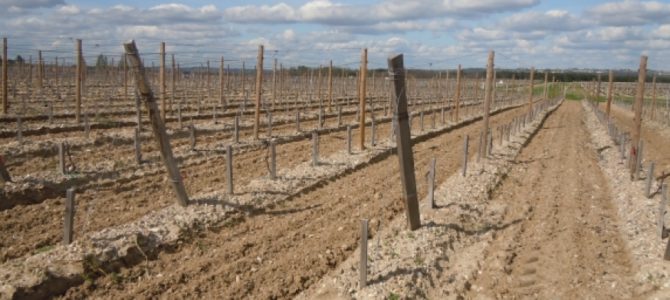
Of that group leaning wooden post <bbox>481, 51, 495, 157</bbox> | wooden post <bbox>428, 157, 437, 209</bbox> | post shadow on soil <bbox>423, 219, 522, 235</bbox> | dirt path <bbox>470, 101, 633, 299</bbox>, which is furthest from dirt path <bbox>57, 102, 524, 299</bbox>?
leaning wooden post <bbox>481, 51, 495, 157</bbox>

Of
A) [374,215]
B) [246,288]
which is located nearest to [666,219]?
[374,215]

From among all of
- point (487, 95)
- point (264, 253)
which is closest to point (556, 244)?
point (264, 253)

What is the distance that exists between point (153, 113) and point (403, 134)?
3490 millimetres

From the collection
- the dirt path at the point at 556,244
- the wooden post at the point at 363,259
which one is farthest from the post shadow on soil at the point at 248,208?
the dirt path at the point at 556,244

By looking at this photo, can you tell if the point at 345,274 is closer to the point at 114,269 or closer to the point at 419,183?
the point at 114,269

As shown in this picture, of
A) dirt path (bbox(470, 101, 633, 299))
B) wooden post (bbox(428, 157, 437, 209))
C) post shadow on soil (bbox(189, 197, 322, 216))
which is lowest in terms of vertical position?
dirt path (bbox(470, 101, 633, 299))

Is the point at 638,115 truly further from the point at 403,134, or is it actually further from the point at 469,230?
the point at 403,134

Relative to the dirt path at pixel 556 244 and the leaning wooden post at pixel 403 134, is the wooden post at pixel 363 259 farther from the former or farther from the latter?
the leaning wooden post at pixel 403 134

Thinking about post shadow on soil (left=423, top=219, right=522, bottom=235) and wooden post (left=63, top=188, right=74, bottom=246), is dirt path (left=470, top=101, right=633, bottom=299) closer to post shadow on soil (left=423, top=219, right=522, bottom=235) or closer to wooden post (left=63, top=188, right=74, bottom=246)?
post shadow on soil (left=423, top=219, right=522, bottom=235)

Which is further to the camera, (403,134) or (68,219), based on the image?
(403,134)

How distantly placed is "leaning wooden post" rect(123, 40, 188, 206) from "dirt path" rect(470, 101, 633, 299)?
448 cm

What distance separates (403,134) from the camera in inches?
277

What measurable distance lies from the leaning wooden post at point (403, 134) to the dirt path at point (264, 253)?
94 cm

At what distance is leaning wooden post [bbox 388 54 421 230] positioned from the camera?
6.86 m
